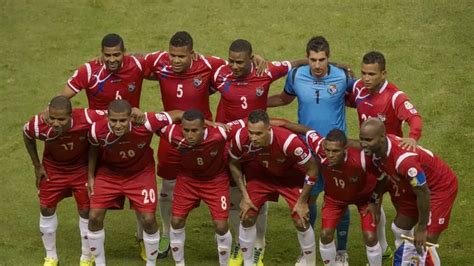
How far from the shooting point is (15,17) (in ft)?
66.4

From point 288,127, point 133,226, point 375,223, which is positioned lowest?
point 133,226

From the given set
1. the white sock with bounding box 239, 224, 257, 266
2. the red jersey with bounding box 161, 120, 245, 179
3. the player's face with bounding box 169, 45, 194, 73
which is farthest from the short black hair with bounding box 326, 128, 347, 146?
the player's face with bounding box 169, 45, 194, 73

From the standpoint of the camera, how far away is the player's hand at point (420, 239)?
11977mm

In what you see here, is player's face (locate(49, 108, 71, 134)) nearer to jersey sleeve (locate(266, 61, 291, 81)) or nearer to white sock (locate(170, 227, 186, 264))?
white sock (locate(170, 227, 186, 264))

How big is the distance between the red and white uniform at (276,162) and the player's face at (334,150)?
1.58 ft

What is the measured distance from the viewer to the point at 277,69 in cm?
1348

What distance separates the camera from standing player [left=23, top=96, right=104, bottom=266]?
1281 cm

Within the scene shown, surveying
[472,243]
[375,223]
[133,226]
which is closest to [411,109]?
[375,223]

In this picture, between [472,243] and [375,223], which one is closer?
[375,223]

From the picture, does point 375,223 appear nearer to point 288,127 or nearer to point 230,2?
point 288,127

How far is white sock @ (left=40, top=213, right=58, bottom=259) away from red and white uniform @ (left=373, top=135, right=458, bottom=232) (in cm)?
382

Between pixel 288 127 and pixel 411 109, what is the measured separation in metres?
1.37

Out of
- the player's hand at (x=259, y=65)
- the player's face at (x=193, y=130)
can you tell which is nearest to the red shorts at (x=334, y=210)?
the player's face at (x=193, y=130)

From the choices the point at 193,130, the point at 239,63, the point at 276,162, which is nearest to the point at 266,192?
the point at 276,162
